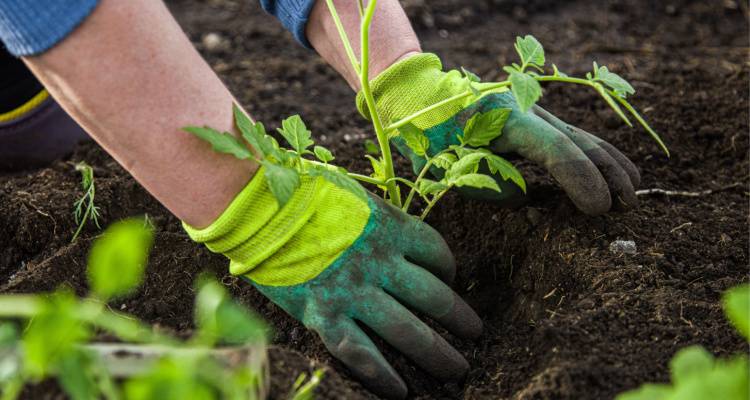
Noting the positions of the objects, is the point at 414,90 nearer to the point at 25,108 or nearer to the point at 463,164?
the point at 463,164

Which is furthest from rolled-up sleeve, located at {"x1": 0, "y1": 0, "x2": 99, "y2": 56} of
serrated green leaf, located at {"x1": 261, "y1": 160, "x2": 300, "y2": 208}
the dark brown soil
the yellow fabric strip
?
the yellow fabric strip

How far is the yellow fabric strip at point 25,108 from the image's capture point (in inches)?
94.5

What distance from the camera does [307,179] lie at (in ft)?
5.23

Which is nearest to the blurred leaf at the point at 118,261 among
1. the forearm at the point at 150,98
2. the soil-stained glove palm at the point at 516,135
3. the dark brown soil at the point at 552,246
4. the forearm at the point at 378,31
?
the dark brown soil at the point at 552,246

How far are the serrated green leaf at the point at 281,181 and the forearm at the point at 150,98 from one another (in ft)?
0.49

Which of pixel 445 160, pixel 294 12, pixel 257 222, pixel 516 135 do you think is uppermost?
pixel 294 12

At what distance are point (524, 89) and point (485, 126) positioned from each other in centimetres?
33

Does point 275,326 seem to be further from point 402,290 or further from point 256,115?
point 256,115

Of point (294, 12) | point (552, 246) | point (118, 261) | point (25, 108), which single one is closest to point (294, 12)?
point (294, 12)

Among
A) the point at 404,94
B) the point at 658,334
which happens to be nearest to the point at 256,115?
the point at 404,94

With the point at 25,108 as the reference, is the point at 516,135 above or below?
below

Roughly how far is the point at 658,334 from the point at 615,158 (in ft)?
1.76

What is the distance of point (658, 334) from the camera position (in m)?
1.49

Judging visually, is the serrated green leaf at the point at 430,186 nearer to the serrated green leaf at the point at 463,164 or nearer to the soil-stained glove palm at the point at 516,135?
the serrated green leaf at the point at 463,164
